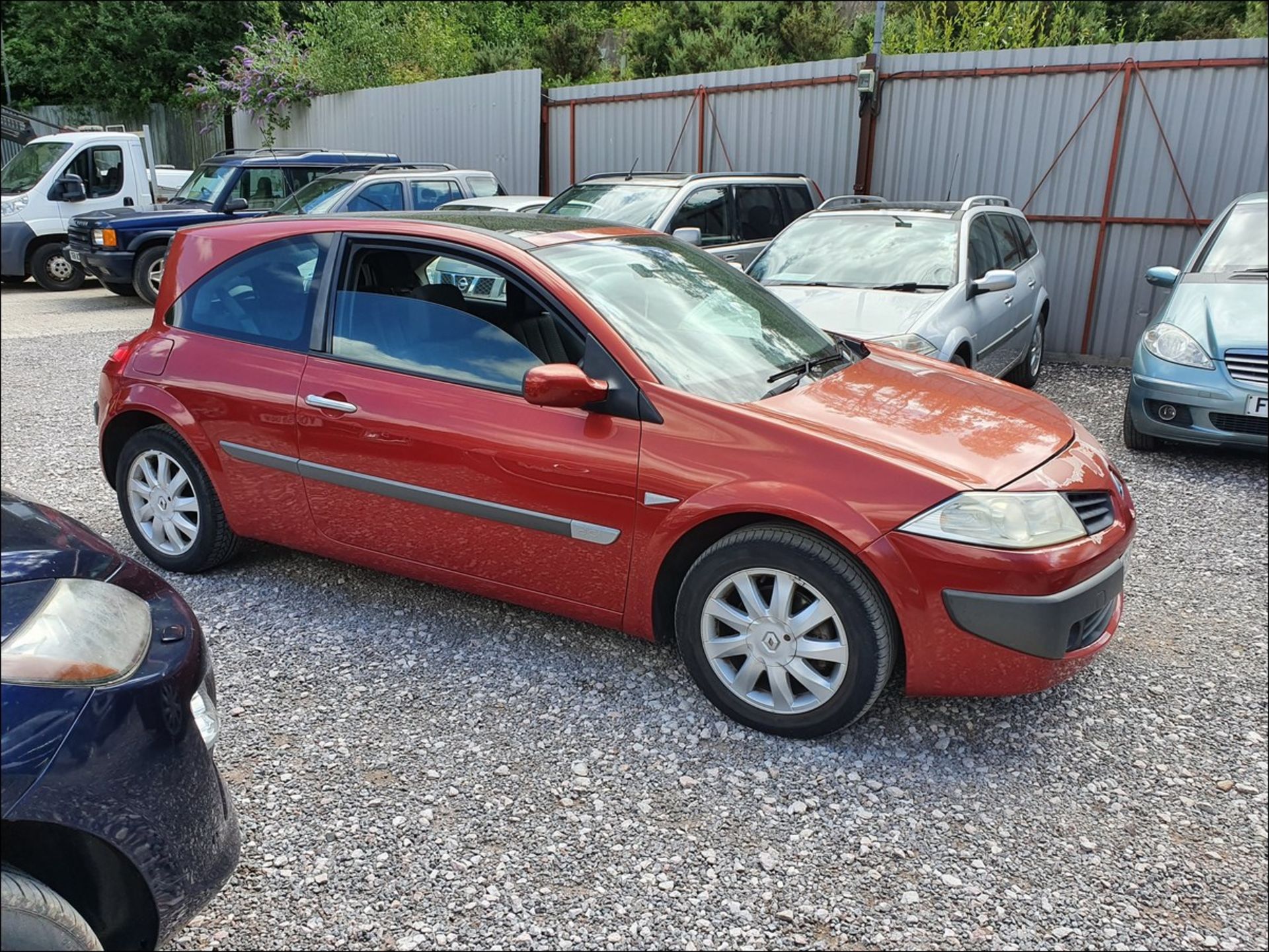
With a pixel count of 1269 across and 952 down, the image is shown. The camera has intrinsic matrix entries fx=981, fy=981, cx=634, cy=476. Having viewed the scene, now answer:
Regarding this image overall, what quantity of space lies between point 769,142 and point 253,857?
10.3 meters

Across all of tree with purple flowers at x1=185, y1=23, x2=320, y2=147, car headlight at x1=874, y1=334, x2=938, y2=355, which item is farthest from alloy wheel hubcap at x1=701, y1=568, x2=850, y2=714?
tree with purple flowers at x1=185, y1=23, x2=320, y2=147

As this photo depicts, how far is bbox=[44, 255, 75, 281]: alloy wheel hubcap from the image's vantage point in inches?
531

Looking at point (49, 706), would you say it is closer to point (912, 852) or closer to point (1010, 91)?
point (912, 852)

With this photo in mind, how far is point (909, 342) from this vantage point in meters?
5.71

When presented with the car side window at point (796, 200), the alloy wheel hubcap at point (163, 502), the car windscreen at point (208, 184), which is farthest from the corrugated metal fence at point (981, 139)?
the car windscreen at point (208, 184)

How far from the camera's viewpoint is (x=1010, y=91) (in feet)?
28.5

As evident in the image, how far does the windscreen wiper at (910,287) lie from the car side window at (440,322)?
357 cm

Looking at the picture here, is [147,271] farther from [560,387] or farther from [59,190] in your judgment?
[560,387]

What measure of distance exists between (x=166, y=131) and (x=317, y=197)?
15748 mm

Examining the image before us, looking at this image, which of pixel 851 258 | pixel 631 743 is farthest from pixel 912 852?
pixel 851 258

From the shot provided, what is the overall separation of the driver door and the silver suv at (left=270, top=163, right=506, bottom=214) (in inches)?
273

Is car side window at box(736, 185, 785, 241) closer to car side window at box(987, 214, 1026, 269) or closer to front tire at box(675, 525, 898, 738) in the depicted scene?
car side window at box(987, 214, 1026, 269)

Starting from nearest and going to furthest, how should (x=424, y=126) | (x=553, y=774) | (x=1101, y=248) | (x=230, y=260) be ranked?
1. (x=553, y=774)
2. (x=230, y=260)
3. (x=1101, y=248)
4. (x=424, y=126)

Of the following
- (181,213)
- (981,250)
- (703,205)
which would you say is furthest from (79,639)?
(181,213)
